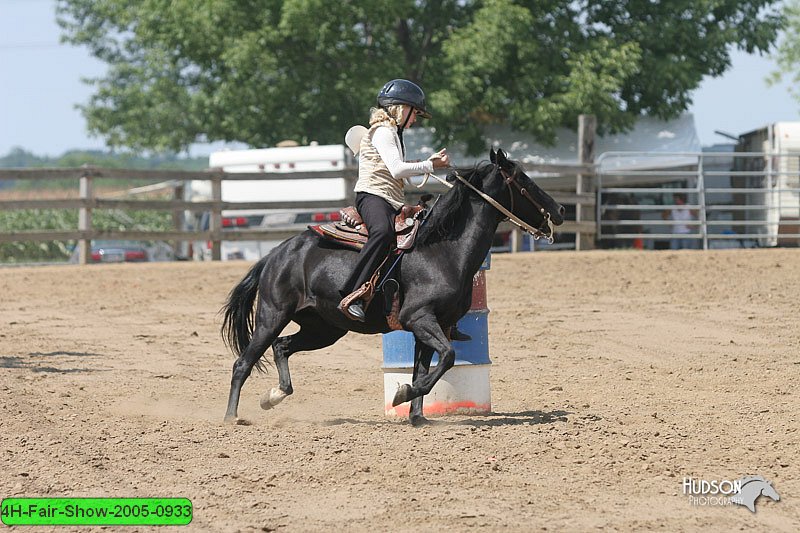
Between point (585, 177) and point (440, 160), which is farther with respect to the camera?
point (585, 177)

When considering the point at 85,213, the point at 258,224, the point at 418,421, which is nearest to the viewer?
the point at 418,421

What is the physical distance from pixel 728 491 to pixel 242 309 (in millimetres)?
4066

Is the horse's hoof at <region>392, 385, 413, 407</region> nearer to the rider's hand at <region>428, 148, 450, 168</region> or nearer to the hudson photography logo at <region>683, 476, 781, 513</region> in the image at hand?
the rider's hand at <region>428, 148, 450, 168</region>

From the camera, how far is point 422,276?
7551 mm

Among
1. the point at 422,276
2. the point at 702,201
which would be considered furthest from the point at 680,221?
the point at 422,276

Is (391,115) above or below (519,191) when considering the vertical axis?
above

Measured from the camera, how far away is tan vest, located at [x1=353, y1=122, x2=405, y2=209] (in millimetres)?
7750

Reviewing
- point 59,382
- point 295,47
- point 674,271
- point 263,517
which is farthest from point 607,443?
point 295,47

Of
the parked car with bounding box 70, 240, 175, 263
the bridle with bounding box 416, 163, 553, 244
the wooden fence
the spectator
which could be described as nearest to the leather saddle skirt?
the bridle with bounding box 416, 163, 553, 244

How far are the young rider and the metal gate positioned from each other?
1453 cm

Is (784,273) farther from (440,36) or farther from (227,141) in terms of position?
(227,141)

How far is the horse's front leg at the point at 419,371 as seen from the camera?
7598mm

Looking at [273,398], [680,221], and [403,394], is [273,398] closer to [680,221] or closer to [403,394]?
[403,394]

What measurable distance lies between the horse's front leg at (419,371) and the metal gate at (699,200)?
14610 millimetres
